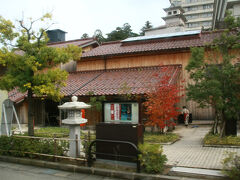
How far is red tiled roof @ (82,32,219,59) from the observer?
57.8ft

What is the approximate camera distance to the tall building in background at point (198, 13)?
70562 mm

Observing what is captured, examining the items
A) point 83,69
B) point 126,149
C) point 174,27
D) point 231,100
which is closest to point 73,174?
point 126,149

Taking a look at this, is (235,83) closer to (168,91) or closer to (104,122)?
(168,91)

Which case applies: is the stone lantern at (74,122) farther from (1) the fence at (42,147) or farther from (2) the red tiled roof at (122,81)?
(2) the red tiled roof at (122,81)

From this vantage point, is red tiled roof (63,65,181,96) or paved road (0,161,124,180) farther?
red tiled roof (63,65,181,96)

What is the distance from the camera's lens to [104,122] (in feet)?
24.2

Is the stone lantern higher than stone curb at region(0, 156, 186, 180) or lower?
higher

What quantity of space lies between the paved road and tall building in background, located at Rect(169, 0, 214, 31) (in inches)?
2776

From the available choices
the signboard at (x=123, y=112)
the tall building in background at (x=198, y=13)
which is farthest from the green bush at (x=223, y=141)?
the tall building in background at (x=198, y=13)

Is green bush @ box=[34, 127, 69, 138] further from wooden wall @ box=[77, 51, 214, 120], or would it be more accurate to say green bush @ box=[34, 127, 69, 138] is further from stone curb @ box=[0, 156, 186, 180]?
wooden wall @ box=[77, 51, 214, 120]

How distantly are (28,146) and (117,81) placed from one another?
933cm

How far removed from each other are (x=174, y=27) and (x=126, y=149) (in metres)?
31.7

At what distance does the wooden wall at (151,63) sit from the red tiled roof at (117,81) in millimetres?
723

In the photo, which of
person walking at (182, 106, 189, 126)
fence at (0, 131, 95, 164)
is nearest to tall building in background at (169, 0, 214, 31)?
person walking at (182, 106, 189, 126)
